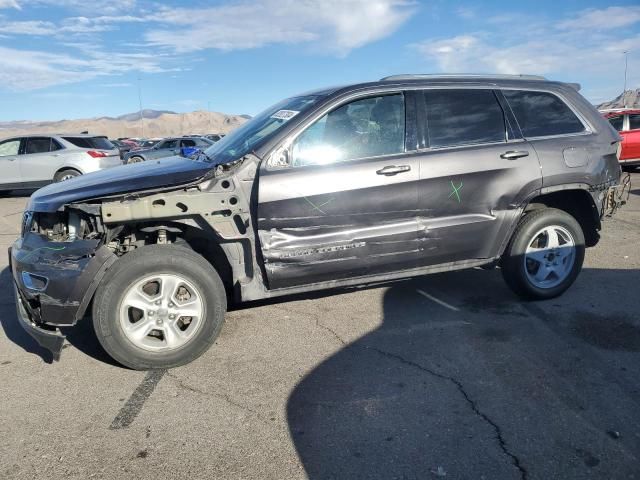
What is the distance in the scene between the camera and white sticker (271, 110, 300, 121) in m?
3.83

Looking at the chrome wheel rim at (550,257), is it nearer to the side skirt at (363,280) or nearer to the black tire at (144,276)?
the side skirt at (363,280)

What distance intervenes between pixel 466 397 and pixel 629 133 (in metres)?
13.0

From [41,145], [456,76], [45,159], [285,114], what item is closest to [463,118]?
[456,76]

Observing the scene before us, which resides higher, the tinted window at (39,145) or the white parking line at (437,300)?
the tinted window at (39,145)

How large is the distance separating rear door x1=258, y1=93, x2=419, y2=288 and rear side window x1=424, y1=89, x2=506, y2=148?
8.7 inches

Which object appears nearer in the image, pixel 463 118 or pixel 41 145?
pixel 463 118

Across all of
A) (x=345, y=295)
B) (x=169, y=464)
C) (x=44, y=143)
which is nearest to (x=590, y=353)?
(x=345, y=295)

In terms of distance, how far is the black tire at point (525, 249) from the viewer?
432 cm

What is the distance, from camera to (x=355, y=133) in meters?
3.84

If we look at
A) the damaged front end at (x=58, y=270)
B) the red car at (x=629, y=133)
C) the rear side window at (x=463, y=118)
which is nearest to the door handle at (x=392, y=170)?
the rear side window at (x=463, y=118)

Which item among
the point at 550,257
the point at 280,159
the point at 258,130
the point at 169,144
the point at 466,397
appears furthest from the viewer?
the point at 169,144

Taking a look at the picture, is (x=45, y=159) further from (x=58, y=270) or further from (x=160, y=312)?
(x=160, y=312)

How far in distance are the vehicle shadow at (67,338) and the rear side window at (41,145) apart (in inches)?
375

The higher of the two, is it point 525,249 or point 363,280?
point 525,249
